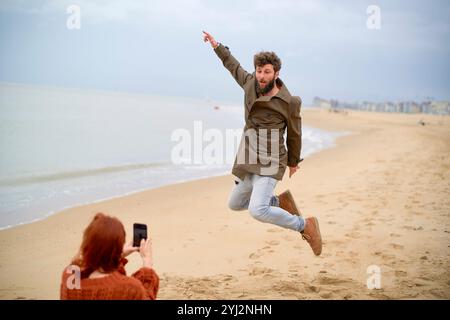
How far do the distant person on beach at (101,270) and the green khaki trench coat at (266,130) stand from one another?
2.17m

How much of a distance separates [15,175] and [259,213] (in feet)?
30.9

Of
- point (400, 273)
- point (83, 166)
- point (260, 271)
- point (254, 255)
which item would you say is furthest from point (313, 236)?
point (83, 166)

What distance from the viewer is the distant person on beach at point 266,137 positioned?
172 inches

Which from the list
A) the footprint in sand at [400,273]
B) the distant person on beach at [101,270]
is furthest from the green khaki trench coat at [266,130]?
the distant person on beach at [101,270]

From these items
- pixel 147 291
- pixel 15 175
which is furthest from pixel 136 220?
pixel 15 175

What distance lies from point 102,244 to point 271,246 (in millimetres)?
3407

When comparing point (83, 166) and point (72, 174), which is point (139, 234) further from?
point (83, 166)

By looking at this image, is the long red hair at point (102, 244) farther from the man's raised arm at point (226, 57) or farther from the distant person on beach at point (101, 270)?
the man's raised arm at point (226, 57)

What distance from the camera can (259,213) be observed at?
4375 mm

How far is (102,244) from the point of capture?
244 centimetres

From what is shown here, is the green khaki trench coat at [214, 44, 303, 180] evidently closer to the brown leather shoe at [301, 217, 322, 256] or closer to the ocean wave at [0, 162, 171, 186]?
the brown leather shoe at [301, 217, 322, 256]
